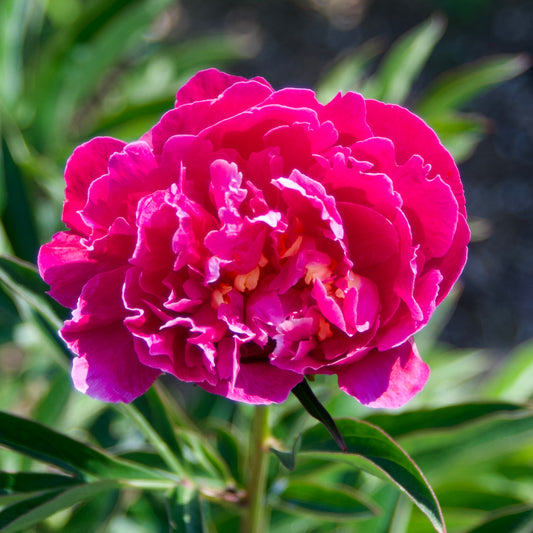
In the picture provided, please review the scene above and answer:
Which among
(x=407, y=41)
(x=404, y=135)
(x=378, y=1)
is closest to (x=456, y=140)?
(x=407, y=41)

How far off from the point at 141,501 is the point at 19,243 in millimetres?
569

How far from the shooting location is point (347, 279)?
23.7 inches

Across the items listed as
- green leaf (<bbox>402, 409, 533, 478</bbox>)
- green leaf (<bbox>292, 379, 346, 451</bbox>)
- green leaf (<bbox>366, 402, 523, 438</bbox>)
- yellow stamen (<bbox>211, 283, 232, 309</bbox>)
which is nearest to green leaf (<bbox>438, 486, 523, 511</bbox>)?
green leaf (<bbox>402, 409, 533, 478</bbox>)

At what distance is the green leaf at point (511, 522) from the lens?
0.87 meters

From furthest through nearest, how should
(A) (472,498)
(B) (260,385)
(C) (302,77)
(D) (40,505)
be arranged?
(C) (302,77) → (A) (472,498) → (D) (40,505) → (B) (260,385)

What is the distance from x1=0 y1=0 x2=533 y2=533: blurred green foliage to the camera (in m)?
0.76

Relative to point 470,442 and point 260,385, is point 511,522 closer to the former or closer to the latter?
point 470,442

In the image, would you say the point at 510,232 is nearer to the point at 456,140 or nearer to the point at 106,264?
the point at 456,140

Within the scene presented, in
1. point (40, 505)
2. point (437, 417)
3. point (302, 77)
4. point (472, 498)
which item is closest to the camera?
point (40, 505)

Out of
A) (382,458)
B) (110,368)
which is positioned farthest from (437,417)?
(110,368)

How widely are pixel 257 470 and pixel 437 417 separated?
219mm

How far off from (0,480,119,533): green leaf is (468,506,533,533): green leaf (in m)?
0.49

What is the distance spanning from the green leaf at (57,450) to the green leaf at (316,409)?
283mm

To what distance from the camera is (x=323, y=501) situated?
3.04ft
